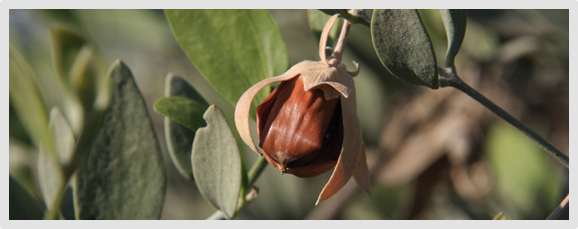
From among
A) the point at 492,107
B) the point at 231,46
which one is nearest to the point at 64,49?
the point at 231,46

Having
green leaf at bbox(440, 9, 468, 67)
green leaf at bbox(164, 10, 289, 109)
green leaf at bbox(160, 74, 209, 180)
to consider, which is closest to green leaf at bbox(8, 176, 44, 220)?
green leaf at bbox(160, 74, 209, 180)

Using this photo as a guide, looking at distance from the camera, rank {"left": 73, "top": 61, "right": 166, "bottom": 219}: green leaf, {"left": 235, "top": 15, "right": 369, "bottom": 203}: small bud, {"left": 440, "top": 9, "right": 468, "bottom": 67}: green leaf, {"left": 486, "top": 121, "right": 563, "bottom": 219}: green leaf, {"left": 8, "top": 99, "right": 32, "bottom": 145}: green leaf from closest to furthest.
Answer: {"left": 235, "top": 15, "right": 369, "bottom": 203}: small bud
{"left": 440, "top": 9, "right": 468, "bottom": 67}: green leaf
{"left": 73, "top": 61, "right": 166, "bottom": 219}: green leaf
{"left": 8, "top": 99, "right": 32, "bottom": 145}: green leaf
{"left": 486, "top": 121, "right": 563, "bottom": 219}: green leaf

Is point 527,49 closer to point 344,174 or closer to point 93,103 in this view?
point 344,174

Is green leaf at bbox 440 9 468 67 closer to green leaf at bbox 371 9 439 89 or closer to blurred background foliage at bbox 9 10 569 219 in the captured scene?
green leaf at bbox 371 9 439 89

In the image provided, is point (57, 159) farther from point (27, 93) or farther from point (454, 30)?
point (454, 30)

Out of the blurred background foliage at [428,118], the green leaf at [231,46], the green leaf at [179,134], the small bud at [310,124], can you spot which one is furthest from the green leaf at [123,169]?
the blurred background foliage at [428,118]
